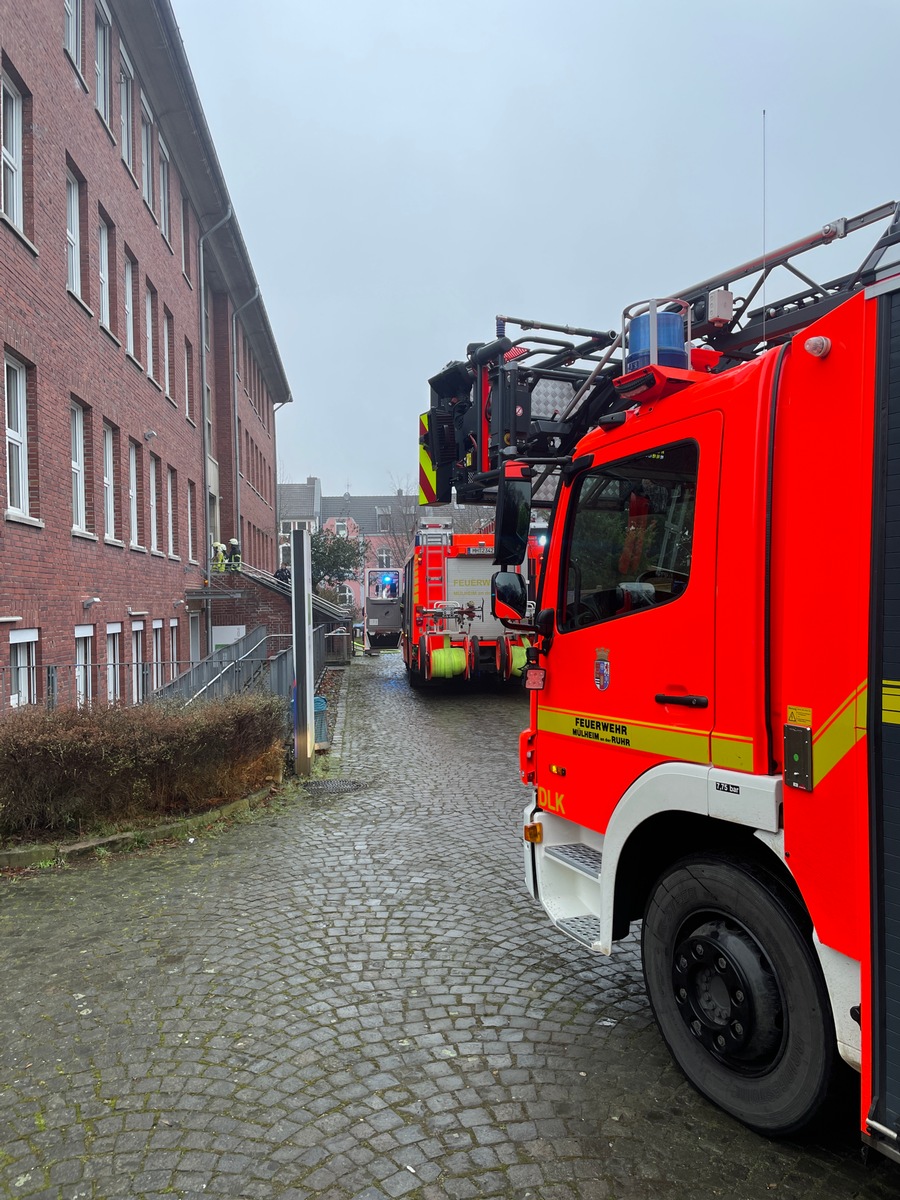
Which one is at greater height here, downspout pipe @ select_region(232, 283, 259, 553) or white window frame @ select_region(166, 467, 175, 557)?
downspout pipe @ select_region(232, 283, 259, 553)

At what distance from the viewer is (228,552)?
23.3 m

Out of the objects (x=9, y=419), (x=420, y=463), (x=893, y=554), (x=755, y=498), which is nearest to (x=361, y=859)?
(x=420, y=463)

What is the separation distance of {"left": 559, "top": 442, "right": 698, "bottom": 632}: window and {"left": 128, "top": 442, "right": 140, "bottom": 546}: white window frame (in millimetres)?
12324

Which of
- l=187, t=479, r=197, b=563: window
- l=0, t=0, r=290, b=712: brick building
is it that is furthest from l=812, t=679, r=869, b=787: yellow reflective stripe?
l=187, t=479, r=197, b=563: window

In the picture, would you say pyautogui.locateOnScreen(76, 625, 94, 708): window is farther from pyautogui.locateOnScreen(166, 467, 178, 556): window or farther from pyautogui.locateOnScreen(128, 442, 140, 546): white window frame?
pyautogui.locateOnScreen(166, 467, 178, 556): window

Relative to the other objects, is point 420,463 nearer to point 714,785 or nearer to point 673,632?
point 673,632

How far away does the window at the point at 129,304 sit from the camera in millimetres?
15109

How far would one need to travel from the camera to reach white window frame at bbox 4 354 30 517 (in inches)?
404

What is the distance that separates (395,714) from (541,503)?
10347 millimetres

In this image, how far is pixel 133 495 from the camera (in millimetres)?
15266

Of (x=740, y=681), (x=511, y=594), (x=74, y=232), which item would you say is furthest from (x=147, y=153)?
(x=740, y=681)

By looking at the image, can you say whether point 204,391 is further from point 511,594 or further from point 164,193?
point 511,594

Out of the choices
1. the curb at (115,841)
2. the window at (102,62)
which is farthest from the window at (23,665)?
the window at (102,62)

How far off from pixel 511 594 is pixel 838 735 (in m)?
1.91
